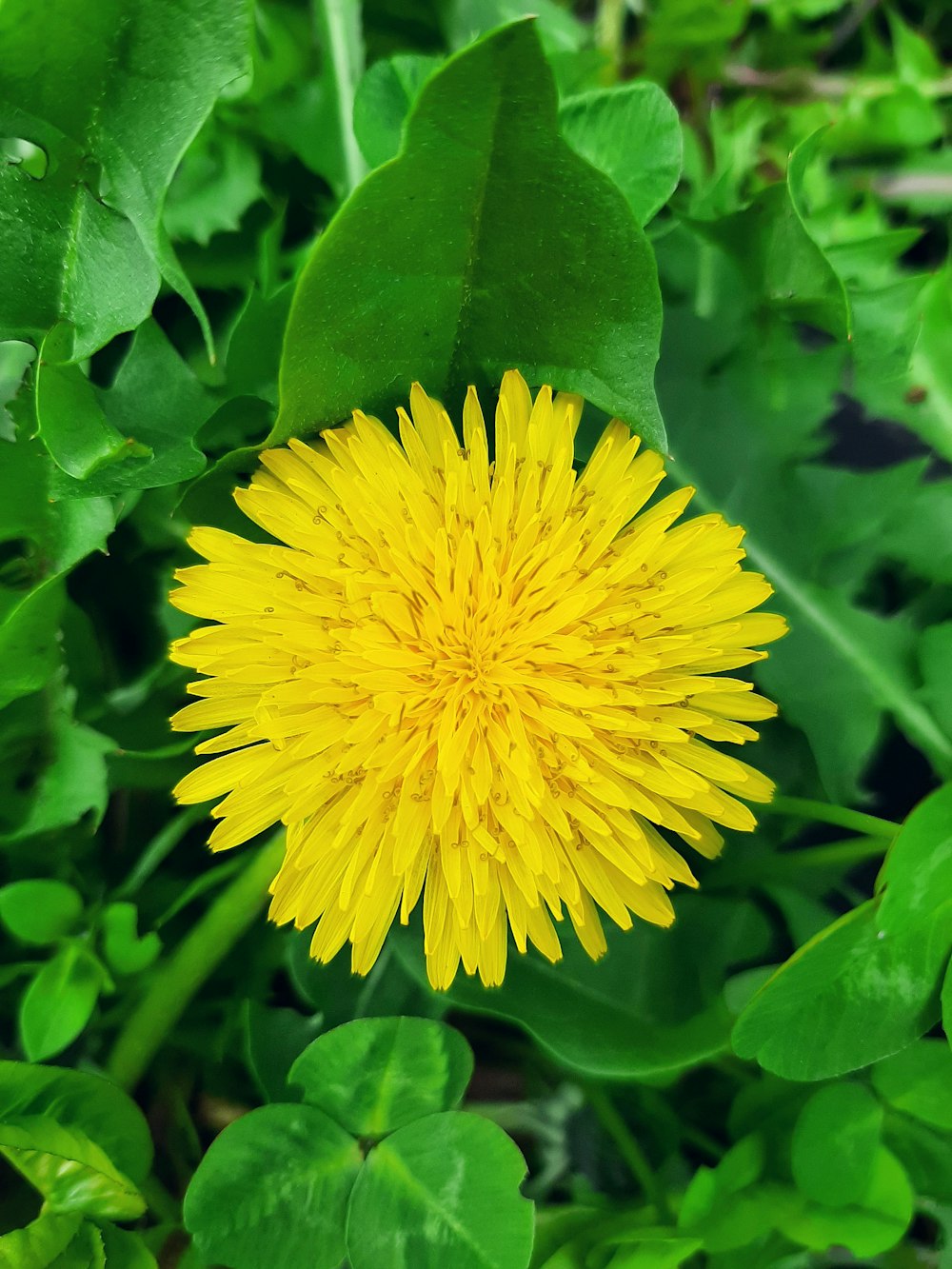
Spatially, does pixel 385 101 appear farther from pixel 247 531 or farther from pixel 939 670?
pixel 939 670

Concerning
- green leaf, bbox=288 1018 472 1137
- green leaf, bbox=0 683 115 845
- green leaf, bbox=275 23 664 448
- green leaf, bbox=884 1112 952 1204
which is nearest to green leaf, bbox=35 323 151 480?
green leaf, bbox=275 23 664 448

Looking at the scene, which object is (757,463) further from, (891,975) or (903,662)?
(891,975)

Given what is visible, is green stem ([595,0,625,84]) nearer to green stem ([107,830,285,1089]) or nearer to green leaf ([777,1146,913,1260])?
green stem ([107,830,285,1089])

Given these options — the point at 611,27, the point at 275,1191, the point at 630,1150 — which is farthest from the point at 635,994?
the point at 611,27

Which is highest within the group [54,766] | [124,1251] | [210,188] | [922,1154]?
[210,188]

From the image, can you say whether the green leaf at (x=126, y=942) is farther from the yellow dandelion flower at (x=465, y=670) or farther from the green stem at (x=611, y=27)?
the green stem at (x=611, y=27)

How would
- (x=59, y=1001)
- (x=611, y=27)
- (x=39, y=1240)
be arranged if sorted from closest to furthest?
(x=39, y=1240) → (x=59, y=1001) → (x=611, y=27)
